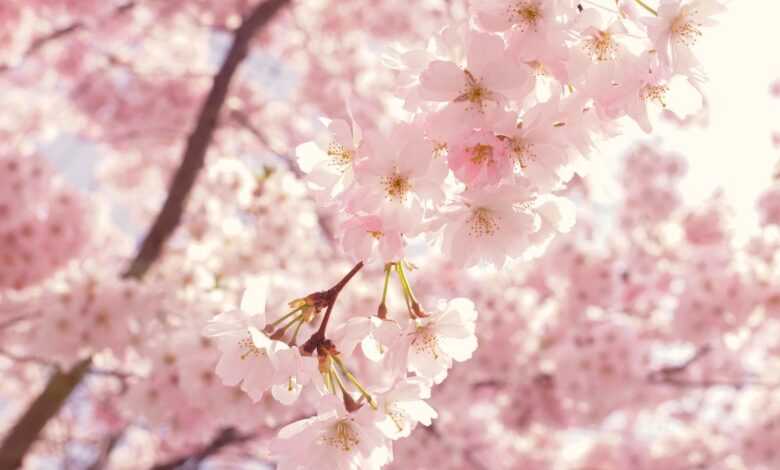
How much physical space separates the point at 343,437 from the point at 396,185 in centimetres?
53

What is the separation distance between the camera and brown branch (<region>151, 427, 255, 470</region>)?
6.00 metres

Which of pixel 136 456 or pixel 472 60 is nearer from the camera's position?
pixel 472 60

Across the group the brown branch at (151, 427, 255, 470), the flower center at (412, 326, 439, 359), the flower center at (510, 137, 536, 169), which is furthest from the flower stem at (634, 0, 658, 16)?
the brown branch at (151, 427, 255, 470)

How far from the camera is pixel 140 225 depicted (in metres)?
10.9

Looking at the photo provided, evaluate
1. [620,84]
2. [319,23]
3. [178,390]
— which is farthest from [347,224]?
[319,23]

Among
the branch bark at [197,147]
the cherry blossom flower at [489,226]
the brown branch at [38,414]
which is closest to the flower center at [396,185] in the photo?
the cherry blossom flower at [489,226]

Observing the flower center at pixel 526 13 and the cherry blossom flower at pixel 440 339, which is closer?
the flower center at pixel 526 13

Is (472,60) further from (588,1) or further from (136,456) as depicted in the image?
(136,456)

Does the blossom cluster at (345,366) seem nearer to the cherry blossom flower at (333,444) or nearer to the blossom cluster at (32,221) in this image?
the cherry blossom flower at (333,444)

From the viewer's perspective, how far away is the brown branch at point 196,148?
5438mm

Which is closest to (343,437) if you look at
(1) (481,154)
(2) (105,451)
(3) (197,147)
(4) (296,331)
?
(4) (296,331)

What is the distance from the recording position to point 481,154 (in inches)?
53.2

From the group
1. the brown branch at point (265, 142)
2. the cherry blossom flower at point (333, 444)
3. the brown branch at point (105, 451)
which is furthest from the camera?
the brown branch at point (105, 451)

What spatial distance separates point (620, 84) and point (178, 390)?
3.27 metres
